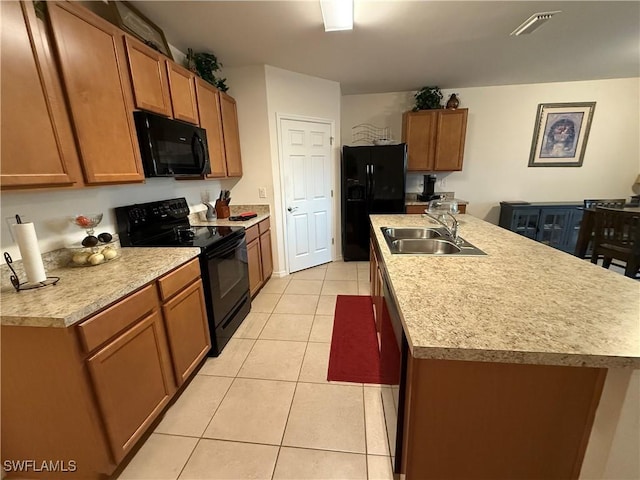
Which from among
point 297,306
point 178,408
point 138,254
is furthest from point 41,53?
point 297,306

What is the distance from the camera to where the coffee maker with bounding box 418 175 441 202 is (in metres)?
4.04

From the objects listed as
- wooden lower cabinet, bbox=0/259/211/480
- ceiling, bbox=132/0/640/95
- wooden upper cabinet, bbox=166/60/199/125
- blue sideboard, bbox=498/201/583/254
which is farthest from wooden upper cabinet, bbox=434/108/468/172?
wooden lower cabinet, bbox=0/259/211/480

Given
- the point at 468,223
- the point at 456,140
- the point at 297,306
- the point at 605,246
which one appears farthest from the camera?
the point at 456,140

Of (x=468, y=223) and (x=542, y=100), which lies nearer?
(x=468, y=223)

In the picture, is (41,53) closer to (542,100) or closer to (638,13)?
(638,13)

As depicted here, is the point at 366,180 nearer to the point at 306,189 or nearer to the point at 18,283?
the point at 306,189

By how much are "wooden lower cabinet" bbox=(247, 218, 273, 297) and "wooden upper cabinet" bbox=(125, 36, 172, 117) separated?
1264 mm

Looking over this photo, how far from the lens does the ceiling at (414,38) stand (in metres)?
1.97

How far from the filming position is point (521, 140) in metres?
4.07

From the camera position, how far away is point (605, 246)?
255cm

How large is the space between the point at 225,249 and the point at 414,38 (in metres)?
2.53

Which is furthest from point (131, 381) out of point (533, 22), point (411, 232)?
point (533, 22)

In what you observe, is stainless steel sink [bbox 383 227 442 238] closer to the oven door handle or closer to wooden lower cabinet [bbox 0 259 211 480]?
the oven door handle

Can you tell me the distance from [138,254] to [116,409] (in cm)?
85
